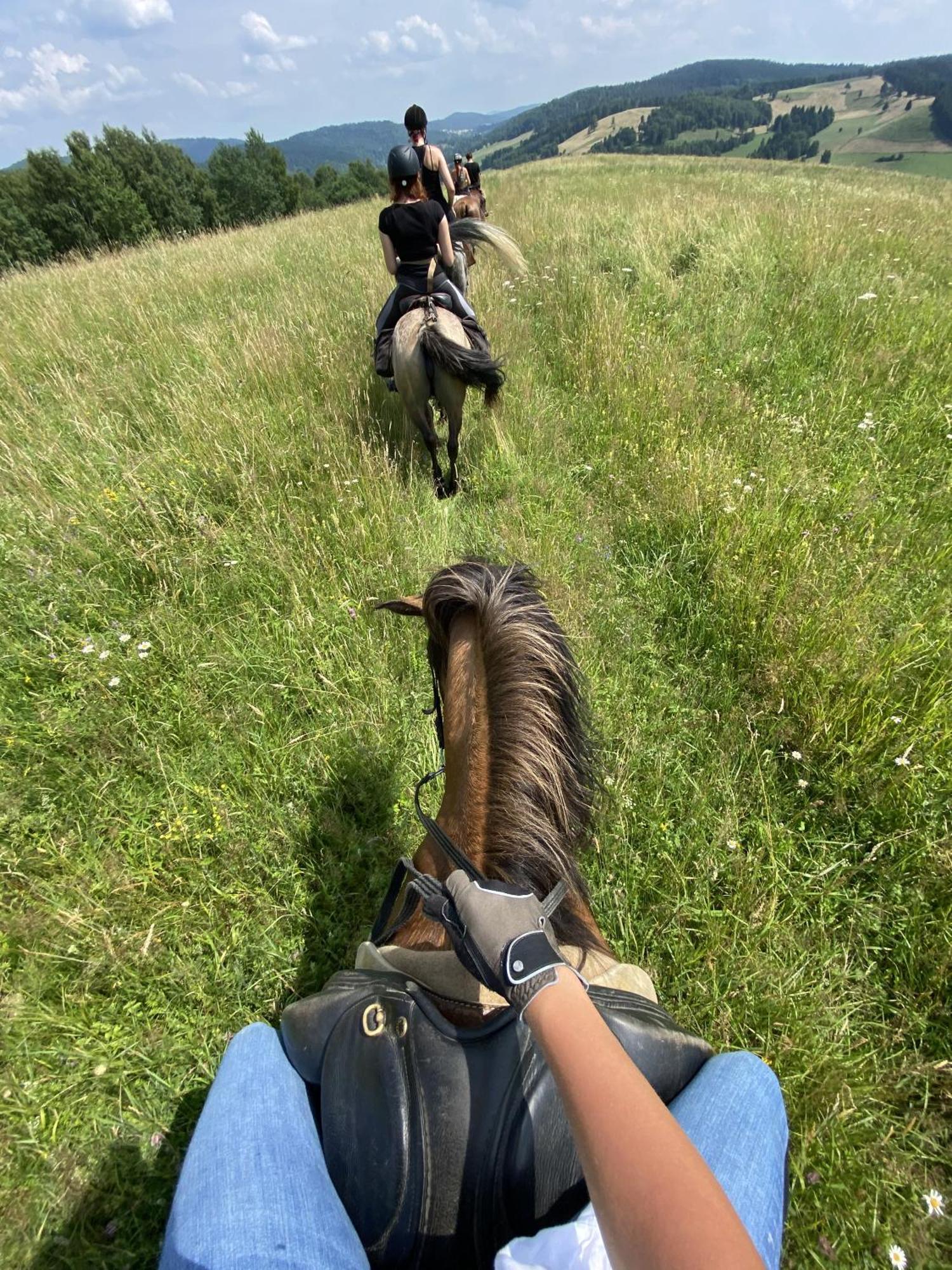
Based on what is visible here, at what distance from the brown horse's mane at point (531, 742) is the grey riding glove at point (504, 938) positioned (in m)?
Answer: 0.17

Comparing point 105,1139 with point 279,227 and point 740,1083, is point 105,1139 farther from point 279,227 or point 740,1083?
point 279,227

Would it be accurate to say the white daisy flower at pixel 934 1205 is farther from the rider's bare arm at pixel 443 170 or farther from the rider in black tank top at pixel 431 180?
the rider's bare arm at pixel 443 170

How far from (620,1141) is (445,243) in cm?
509

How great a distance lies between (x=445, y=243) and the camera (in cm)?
430

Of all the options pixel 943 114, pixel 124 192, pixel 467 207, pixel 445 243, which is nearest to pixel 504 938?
pixel 445 243

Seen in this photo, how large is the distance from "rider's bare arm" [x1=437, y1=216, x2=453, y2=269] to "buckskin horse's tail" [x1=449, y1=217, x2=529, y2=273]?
122 cm

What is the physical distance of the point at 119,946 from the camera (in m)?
1.90

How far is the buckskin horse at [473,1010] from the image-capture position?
1135mm

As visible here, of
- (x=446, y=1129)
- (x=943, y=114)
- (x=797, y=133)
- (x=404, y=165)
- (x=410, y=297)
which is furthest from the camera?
(x=943, y=114)

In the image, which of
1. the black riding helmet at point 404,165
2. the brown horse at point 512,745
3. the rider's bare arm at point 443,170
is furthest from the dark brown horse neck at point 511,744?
the rider's bare arm at point 443,170

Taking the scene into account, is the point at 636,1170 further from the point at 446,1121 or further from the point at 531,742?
the point at 531,742

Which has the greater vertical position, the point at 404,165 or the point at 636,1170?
the point at 404,165

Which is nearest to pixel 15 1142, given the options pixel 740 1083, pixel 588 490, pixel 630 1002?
pixel 630 1002

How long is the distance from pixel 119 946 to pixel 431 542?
7.79ft
